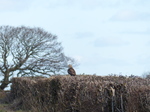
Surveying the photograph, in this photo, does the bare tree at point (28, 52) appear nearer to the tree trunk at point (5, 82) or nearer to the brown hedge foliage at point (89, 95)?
the tree trunk at point (5, 82)

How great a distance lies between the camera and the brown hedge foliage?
10133 mm

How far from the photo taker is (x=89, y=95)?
39.3ft

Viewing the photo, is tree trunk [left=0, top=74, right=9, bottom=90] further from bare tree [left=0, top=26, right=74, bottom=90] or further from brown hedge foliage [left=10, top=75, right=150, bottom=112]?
brown hedge foliage [left=10, top=75, right=150, bottom=112]

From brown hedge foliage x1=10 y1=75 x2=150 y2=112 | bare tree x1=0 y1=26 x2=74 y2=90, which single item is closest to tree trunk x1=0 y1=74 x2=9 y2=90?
bare tree x1=0 y1=26 x2=74 y2=90

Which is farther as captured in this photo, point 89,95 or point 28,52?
point 28,52

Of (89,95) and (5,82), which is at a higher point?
(5,82)

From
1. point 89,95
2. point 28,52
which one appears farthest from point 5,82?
point 89,95

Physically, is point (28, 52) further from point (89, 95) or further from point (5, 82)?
point (89, 95)

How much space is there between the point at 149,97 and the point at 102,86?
7.70 ft

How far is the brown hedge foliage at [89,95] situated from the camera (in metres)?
10.1

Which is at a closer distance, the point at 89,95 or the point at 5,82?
the point at 89,95

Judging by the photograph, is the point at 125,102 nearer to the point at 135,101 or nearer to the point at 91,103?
the point at 135,101

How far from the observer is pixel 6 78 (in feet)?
118

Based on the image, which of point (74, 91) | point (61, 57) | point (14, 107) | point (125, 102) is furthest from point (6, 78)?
point (125, 102)
